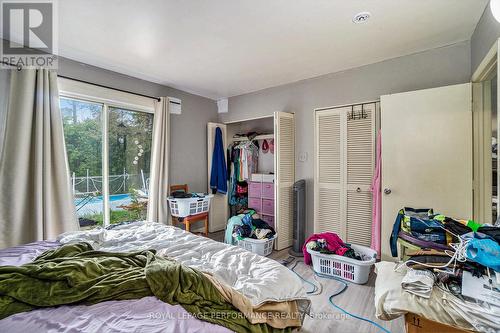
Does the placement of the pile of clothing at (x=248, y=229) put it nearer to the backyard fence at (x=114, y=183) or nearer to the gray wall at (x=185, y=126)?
the gray wall at (x=185, y=126)

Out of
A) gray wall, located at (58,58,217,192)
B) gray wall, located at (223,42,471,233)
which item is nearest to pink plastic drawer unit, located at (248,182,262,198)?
gray wall, located at (223,42,471,233)

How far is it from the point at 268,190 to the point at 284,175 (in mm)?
510

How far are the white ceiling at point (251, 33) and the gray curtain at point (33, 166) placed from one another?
1.73ft

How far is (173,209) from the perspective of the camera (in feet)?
10.5

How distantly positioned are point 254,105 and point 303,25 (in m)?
1.91

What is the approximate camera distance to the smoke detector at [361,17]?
1764 millimetres

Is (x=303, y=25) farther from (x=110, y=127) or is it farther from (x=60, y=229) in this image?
(x=60, y=229)

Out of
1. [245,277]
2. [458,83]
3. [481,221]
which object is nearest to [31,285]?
[245,277]

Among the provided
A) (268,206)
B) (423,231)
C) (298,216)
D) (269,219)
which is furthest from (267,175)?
(423,231)

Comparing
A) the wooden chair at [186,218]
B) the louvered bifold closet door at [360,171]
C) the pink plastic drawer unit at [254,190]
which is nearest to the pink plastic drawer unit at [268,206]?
the pink plastic drawer unit at [254,190]

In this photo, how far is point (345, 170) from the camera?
9.29 feet

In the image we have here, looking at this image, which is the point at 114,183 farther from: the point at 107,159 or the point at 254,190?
the point at 254,190

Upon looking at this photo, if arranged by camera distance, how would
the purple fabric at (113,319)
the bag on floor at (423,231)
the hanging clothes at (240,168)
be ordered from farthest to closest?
the hanging clothes at (240,168) → the bag on floor at (423,231) → the purple fabric at (113,319)

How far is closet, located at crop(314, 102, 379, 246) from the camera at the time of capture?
2693 mm
